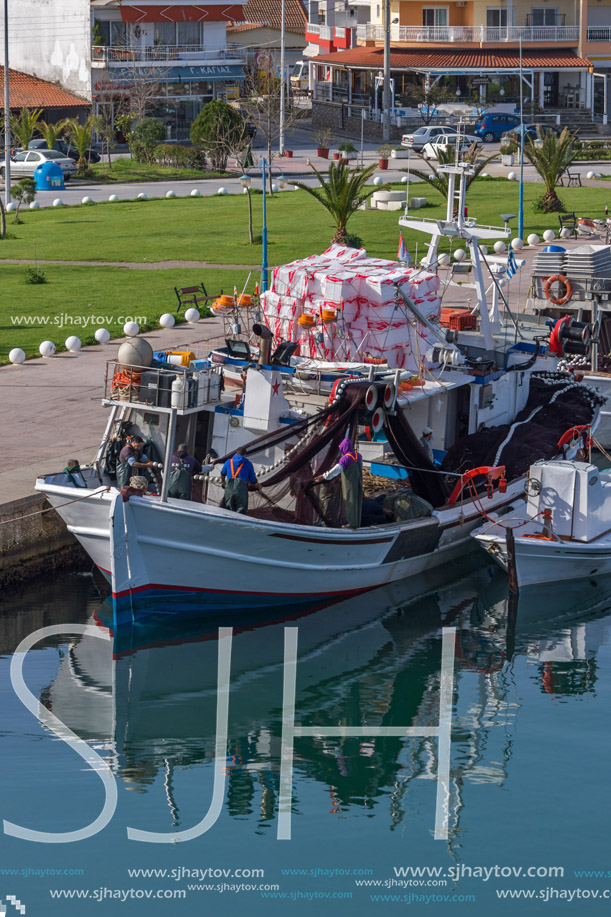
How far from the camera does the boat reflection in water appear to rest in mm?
14344

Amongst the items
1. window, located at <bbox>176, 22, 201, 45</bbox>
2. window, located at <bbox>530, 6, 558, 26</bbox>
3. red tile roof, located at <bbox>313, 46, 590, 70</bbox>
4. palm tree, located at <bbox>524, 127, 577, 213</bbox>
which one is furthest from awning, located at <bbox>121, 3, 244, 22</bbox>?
palm tree, located at <bbox>524, 127, 577, 213</bbox>

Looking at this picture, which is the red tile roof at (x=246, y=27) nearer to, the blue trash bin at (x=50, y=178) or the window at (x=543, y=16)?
the window at (x=543, y=16)

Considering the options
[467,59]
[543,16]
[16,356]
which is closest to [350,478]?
[16,356]

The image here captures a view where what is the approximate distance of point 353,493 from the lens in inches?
707

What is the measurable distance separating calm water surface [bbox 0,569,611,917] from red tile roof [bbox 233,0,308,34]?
79593 millimetres

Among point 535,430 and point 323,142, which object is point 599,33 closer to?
point 323,142

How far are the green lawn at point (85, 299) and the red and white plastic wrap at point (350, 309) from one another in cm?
897

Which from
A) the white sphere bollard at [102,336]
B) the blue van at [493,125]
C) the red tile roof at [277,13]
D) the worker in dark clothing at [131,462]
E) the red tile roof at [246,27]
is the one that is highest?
the red tile roof at [277,13]

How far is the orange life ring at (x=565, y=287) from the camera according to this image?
27.0 meters

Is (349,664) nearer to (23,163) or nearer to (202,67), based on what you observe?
(23,163)

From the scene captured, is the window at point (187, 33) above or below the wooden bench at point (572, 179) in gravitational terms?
above

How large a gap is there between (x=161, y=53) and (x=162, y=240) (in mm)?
33987

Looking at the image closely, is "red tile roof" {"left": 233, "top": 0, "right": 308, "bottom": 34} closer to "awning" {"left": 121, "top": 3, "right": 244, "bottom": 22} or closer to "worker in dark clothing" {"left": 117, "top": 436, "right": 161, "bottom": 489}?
"awning" {"left": 121, "top": 3, "right": 244, "bottom": 22}

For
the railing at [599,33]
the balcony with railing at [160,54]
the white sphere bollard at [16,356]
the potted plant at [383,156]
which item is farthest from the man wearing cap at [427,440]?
the railing at [599,33]
